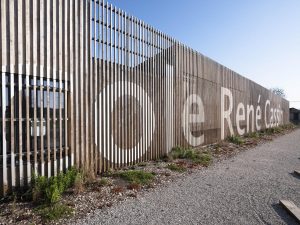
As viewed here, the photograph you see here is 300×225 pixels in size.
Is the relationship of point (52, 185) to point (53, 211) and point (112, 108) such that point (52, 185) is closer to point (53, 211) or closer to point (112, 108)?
point (53, 211)

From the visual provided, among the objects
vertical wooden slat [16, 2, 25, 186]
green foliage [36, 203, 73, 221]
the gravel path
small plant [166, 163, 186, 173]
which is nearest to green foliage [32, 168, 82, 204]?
green foliage [36, 203, 73, 221]

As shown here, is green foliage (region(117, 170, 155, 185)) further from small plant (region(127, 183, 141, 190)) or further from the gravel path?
the gravel path

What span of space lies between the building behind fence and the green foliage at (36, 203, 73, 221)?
3.77 feet

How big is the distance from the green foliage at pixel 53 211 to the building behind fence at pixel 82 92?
3.77 feet

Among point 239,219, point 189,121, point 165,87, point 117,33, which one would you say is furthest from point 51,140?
point 189,121

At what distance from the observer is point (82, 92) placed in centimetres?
679

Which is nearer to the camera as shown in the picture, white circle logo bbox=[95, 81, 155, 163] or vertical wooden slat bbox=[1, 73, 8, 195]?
vertical wooden slat bbox=[1, 73, 8, 195]

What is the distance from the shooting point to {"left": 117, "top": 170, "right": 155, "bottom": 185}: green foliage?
21.4ft

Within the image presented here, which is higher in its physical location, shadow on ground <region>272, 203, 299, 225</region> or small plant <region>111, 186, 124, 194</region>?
small plant <region>111, 186, 124, 194</region>

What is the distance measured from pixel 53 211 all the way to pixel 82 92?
10.5 feet

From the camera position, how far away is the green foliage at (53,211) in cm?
422

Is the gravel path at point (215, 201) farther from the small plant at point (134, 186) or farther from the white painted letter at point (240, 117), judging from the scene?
the white painted letter at point (240, 117)

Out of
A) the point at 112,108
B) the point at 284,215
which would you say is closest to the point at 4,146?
the point at 112,108

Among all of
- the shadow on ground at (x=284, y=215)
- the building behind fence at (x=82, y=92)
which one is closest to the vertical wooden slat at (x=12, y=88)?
the building behind fence at (x=82, y=92)
